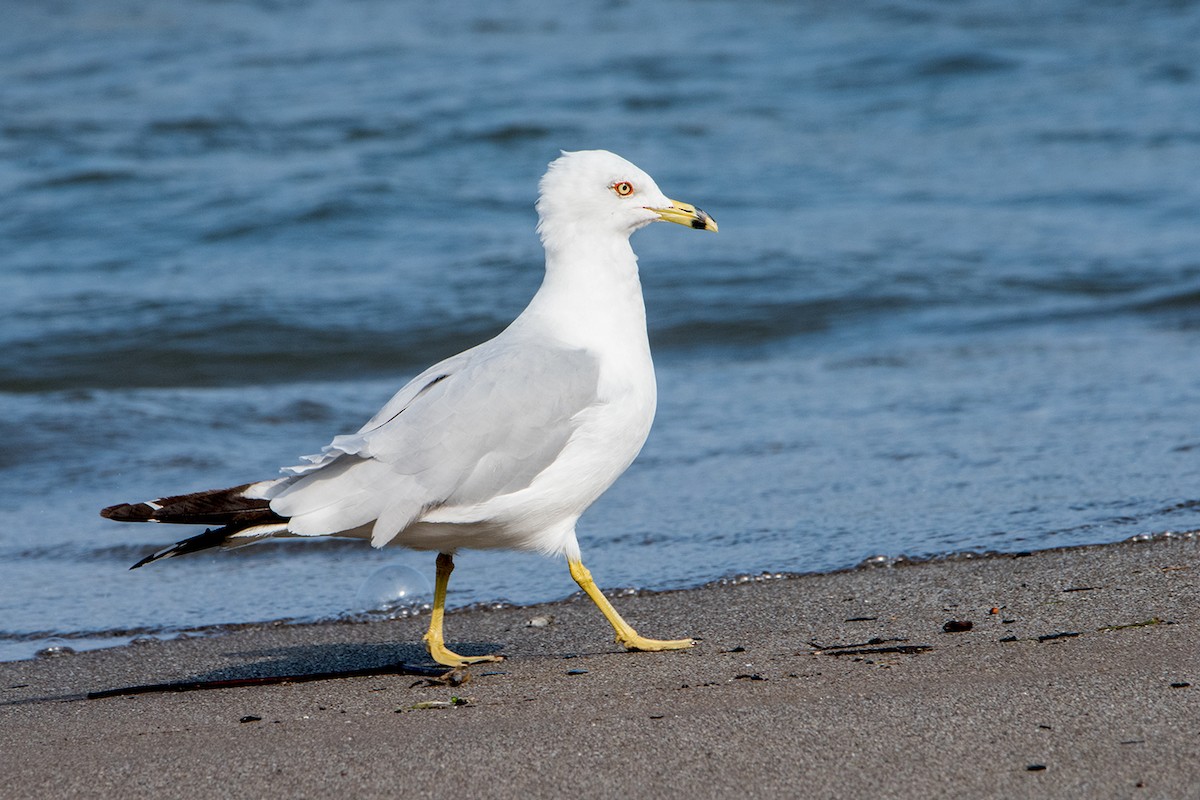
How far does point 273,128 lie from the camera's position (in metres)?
15.6

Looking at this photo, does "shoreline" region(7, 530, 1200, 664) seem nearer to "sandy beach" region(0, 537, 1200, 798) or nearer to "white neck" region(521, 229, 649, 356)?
"sandy beach" region(0, 537, 1200, 798)

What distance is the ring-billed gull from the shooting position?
148 inches

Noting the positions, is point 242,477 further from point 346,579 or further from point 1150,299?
point 1150,299

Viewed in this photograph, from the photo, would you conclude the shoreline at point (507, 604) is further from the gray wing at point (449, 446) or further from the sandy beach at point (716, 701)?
the gray wing at point (449, 446)

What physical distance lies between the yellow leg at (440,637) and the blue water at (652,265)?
0.66 metres

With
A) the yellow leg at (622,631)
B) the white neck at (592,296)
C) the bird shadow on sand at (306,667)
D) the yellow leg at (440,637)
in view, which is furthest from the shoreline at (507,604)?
the white neck at (592,296)

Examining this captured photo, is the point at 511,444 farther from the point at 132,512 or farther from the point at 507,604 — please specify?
the point at 507,604

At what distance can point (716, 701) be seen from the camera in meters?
3.45

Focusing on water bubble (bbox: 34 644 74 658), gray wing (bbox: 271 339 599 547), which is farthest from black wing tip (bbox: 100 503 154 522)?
water bubble (bbox: 34 644 74 658)

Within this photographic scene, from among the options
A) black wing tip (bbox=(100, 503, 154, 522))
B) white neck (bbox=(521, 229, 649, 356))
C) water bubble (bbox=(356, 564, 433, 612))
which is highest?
white neck (bbox=(521, 229, 649, 356))

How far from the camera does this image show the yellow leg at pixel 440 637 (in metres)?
4.12

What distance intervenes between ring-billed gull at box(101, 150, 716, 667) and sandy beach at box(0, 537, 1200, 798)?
0.37 meters

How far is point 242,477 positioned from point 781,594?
9.40 feet

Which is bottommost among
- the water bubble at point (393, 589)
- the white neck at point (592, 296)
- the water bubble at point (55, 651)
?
the water bubble at point (393, 589)
